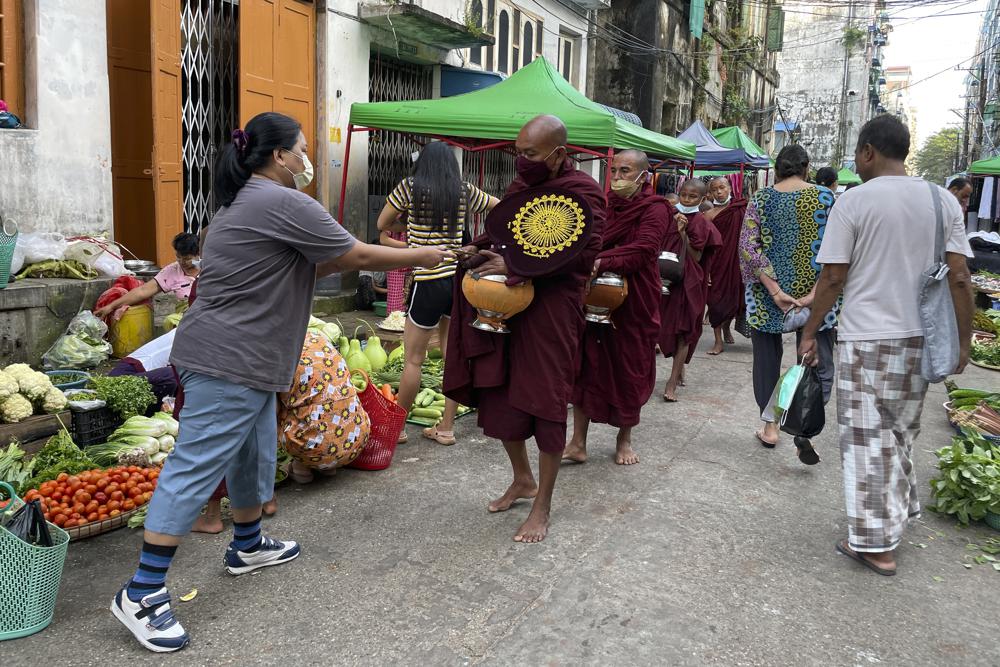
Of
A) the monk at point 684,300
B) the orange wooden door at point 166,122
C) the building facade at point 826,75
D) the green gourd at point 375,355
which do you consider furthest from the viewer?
the building facade at point 826,75

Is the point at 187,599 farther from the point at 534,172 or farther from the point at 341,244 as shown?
the point at 534,172

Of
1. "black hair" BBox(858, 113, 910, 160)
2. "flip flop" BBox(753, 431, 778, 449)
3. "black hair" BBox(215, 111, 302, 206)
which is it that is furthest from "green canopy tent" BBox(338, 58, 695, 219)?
"black hair" BBox(215, 111, 302, 206)

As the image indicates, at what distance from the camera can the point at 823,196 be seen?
483cm

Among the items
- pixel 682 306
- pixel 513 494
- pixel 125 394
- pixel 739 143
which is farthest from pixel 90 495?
pixel 739 143

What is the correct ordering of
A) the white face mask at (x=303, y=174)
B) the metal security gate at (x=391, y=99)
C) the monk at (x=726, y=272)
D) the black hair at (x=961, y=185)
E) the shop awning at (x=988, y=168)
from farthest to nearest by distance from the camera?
the shop awning at (x=988, y=168)
the metal security gate at (x=391, y=99)
the black hair at (x=961, y=185)
the monk at (x=726, y=272)
the white face mask at (x=303, y=174)

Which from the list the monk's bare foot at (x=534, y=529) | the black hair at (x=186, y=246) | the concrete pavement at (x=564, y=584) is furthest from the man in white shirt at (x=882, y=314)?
the black hair at (x=186, y=246)

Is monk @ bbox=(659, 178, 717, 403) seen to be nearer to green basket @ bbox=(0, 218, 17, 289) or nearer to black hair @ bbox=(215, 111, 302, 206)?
black hair @ bbox=(215, 111, 302, 206)

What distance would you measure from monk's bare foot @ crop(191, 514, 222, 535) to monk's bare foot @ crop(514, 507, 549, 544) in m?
1.38

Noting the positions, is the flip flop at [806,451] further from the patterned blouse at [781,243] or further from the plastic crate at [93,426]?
the plastic crate at [93,426]

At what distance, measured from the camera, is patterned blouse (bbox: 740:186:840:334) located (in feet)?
15.8

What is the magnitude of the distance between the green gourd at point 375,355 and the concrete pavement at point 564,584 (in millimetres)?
1724

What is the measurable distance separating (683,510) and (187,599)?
242 centimetres

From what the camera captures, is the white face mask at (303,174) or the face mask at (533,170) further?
the face mask at (533,170)

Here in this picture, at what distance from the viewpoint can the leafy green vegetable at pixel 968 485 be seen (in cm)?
398
